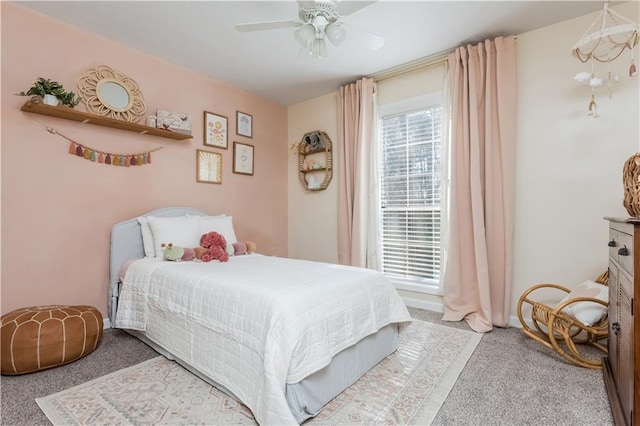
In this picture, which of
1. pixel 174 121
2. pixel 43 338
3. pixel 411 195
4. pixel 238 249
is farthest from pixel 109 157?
pixel 411 195

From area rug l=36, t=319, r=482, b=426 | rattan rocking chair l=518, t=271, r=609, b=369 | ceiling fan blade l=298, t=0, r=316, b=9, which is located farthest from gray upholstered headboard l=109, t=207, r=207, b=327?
rattan rocking chair l=518, t=271, r=609, b=369

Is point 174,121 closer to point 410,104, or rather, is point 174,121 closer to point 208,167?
point 208,167

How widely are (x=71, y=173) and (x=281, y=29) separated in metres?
2.17

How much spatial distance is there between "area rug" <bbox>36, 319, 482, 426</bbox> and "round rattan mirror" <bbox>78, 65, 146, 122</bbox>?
2.13m

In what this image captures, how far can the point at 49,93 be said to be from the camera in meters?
2.30

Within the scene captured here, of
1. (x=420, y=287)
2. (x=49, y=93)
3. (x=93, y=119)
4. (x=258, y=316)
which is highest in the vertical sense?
(x=49, y=93)

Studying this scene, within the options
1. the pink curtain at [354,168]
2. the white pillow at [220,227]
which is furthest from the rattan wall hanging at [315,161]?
the white pillow at [220,227]

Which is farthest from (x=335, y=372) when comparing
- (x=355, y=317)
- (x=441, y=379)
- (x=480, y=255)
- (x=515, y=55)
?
(x=515, y=55)

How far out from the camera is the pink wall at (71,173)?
2309 millimetres

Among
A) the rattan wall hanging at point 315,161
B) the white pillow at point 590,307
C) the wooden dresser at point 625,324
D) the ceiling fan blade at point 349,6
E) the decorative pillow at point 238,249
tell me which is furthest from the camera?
the rattan wall hanging at point 315,161

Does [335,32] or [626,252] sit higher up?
[335,32]

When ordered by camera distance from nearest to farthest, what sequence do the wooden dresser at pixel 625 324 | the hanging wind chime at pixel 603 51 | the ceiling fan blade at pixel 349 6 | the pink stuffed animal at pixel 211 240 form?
the wooden dresser at pixel 625 324, the ceiling fan blade at pixel 349 6, the hanging wind chime at pixel 603 51, the pink stuffed animal at pixel 211 240

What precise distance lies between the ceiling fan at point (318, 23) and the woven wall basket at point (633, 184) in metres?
1.57

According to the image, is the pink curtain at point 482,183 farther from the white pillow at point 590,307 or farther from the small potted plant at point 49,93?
the small potted plant at point 49,93
